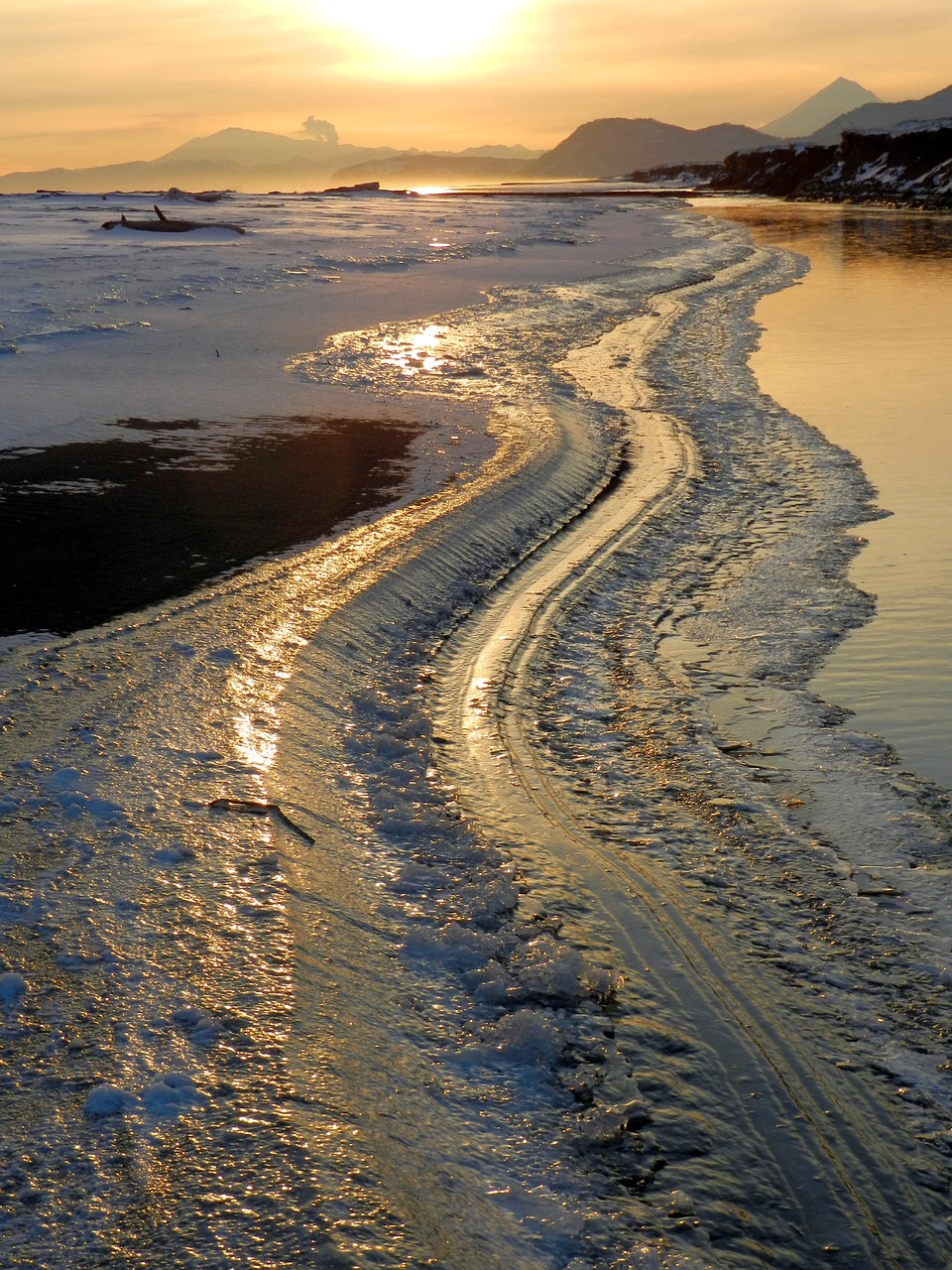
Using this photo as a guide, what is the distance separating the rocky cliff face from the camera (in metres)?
58.3

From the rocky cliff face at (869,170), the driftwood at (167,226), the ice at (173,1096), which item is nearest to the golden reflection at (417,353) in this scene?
the ice at (173,1096)

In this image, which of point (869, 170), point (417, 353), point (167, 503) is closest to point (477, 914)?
point (167, 503)

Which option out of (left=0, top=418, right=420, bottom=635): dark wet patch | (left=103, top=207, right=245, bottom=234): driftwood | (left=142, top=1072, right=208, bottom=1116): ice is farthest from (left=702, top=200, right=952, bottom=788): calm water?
(left=103, top=207, right=245, bottom=234): driftwood

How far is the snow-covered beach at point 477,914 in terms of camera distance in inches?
85.7

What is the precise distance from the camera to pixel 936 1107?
247 centimetres

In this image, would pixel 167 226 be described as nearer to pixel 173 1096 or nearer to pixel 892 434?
pixel 892 434

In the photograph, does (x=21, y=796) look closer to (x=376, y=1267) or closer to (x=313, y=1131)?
(x=313, y=1131)

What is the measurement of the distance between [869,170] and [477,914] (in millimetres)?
79160

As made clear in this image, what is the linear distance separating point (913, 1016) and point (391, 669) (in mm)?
2683

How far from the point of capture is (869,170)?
232ft

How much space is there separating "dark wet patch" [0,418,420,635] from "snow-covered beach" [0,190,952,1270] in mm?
229

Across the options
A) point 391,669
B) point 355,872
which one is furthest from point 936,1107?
point 391,669

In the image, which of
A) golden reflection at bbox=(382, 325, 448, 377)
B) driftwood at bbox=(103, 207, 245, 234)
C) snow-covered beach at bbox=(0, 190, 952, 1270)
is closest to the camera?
snow-covered beach at bbox=(0, 190, 952, 1270)

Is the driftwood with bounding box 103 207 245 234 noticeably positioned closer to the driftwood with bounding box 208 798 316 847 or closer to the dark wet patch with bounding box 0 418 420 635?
the dark wet patch with bounding box 0 418 420 635
